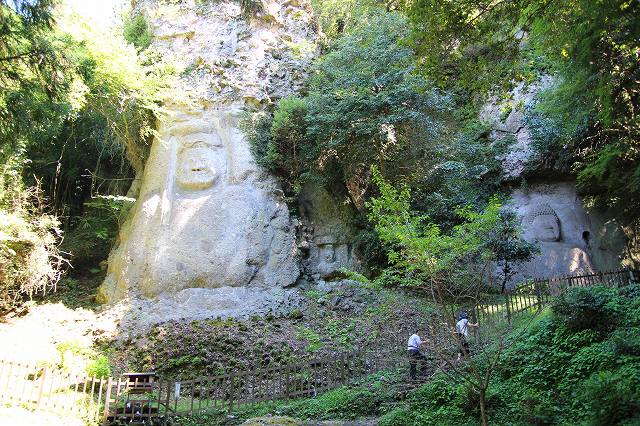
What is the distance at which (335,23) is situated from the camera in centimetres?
2416

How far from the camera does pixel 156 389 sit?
11320 mm

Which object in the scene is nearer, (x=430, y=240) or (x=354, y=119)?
(x=430, y=240)

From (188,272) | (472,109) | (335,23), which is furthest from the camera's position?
(335,23)

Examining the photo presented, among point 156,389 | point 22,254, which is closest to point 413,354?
point 156,389

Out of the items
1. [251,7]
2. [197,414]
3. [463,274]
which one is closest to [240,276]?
[197,414]

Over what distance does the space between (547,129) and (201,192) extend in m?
15.0

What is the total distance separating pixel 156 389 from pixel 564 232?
17.8m

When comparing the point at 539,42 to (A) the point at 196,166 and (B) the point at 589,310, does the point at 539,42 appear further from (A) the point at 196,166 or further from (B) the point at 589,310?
(A) the point at 196,166

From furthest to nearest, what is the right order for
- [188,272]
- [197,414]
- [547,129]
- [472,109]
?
[472,109] → [547,129] → [188,272] → [197,414]

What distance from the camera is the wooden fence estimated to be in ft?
27.9

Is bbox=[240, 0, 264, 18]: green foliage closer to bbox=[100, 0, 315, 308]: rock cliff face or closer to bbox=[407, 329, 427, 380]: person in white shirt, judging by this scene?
bbox=[407, 329, 427, 380]: person in white shirt

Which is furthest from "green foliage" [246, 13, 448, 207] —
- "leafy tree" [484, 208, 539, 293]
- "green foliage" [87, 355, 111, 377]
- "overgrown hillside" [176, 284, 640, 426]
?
"green foliage" [87, 355, 111, 377]

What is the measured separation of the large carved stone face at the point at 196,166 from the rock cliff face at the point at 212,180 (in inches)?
1.5

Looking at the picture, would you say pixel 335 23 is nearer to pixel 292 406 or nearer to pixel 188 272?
pixel 188 272
